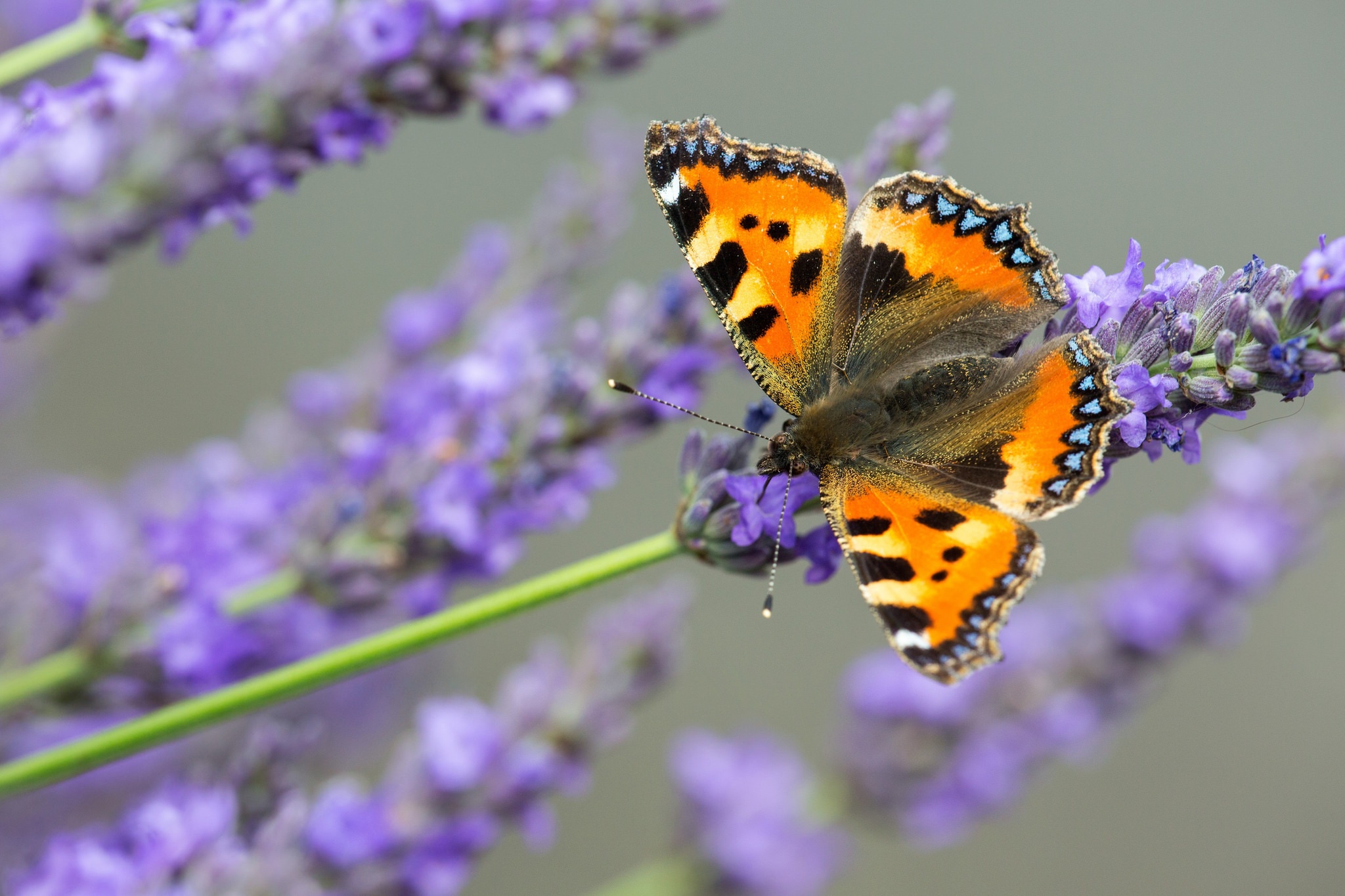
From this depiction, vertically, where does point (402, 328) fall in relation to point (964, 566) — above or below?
above

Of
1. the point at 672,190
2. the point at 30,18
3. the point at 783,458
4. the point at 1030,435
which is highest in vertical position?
the point at 30,18

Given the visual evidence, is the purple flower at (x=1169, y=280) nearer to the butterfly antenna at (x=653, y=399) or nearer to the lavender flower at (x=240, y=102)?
the butterfly antenna at (x=653, y=399)

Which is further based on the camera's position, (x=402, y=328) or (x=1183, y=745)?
(x=1183, y=745)

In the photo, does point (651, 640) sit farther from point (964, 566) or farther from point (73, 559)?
point (73, 559)

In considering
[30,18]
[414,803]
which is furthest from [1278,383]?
[30,18]

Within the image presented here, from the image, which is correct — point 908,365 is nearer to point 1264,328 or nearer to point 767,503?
point 767,503

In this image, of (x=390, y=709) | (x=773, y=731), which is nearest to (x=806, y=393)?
(x=390, y=709)

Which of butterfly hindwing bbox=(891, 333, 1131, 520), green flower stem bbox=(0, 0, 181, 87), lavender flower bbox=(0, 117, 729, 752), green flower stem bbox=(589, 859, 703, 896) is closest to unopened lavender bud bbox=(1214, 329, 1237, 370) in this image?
butterfly hindwing bbox=(891, 333, 1131, 520)
